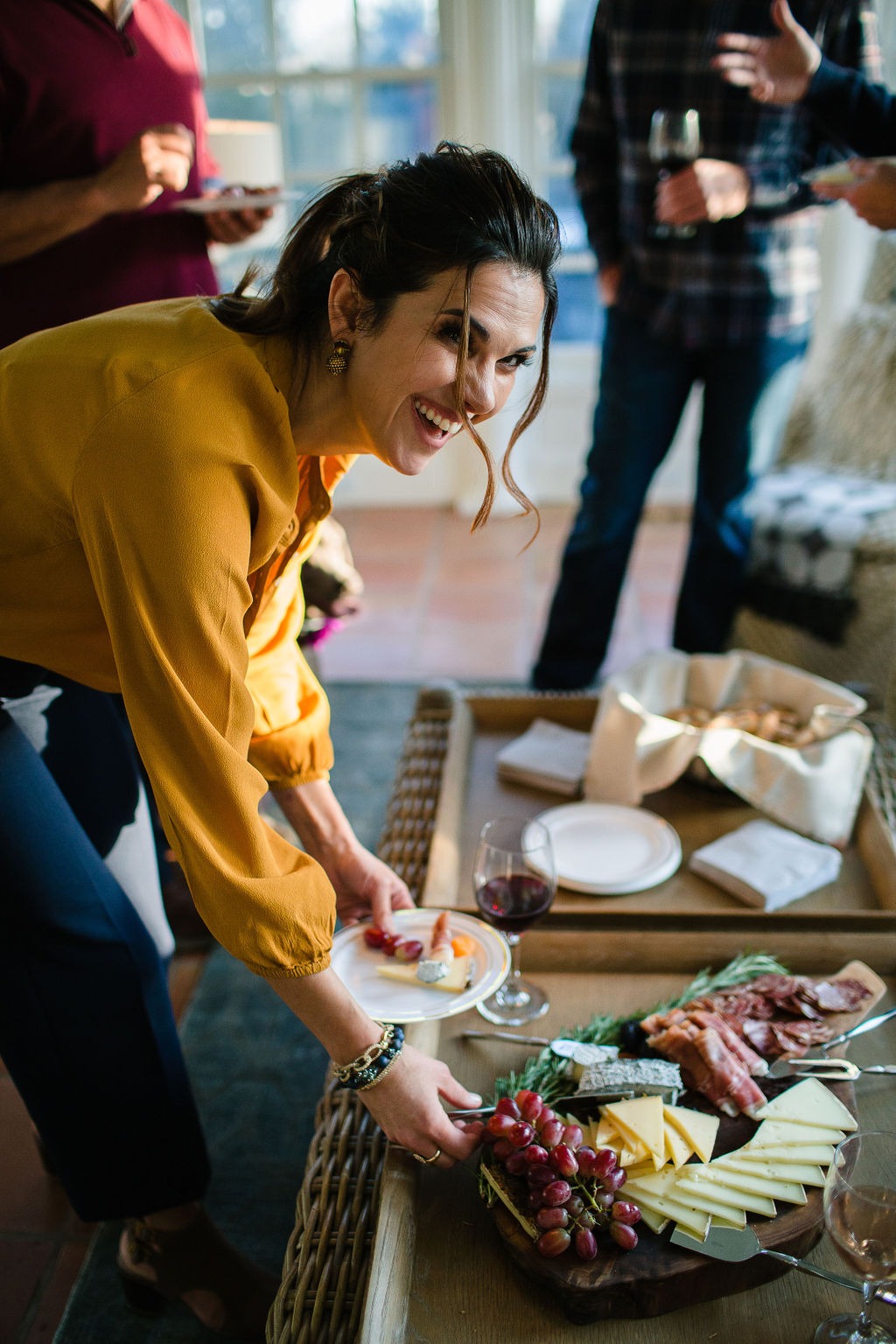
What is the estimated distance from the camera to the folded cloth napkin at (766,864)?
137 centimetres

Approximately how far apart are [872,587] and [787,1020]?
144 centimetres

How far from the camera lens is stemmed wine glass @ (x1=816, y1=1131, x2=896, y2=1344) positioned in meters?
0.78

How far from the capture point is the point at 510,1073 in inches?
43.5

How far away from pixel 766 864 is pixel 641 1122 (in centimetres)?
52

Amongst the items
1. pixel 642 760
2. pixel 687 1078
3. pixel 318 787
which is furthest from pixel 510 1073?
pixel 642 760

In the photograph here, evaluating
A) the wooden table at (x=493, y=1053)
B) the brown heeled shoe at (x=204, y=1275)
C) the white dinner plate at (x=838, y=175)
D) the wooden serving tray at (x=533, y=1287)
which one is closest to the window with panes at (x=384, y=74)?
the white dinner plate at (x=838, y=175)

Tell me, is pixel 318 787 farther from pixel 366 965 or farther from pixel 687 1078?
pixel 687 1078

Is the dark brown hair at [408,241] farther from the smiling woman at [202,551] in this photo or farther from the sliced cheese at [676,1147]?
the sliced cheese at [676,1147]

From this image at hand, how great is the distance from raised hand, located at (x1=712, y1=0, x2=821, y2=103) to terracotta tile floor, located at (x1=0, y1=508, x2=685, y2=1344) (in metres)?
1.28

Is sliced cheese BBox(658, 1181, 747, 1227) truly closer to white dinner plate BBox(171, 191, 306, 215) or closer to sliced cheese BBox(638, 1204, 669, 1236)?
sliced cheese BBox(638, 1204, 669, 1236)

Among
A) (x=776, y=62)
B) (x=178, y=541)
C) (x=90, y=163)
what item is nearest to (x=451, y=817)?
(x=178, y=541)

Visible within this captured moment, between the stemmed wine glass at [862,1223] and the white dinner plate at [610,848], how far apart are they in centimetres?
56

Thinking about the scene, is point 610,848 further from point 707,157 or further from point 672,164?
point 707,157

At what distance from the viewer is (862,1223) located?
2.56 ft
